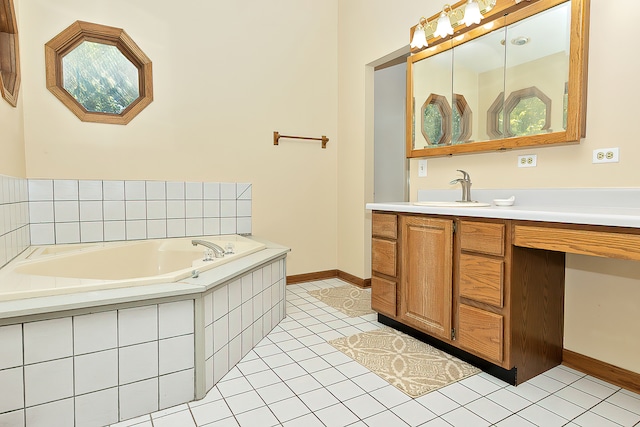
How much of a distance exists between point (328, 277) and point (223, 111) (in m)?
1.83

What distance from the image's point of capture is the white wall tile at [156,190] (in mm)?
2732

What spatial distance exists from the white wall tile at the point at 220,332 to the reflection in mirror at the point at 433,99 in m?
1.77

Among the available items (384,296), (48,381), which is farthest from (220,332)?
(384,296)

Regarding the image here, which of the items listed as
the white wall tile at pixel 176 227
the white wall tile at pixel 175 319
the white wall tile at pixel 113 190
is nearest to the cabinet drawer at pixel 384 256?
the white wall tile at pixel 175 319

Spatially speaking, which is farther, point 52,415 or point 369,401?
point 369,401

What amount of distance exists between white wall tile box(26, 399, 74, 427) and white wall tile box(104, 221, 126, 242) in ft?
5.02

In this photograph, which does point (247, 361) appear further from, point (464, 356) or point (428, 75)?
point (428, 75)

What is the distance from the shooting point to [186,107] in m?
2.87

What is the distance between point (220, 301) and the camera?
1683mm

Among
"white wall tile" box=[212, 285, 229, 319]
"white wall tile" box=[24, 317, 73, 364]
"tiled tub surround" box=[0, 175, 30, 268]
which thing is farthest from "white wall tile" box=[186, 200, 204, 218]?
Answer: "white wall tile" box=[24, 317, 73, 364]

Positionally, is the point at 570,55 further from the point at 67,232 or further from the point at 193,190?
the point at 67,232

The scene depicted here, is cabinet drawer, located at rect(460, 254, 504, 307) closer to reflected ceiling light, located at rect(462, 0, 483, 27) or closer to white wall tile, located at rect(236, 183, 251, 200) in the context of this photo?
reflected ceiling light, located at rect(462, 0, 483, 27)

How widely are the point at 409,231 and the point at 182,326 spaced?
1.28 meters

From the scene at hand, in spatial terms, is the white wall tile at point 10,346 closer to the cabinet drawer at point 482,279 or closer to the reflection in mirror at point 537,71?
the cabinet drawer at point 482,279
